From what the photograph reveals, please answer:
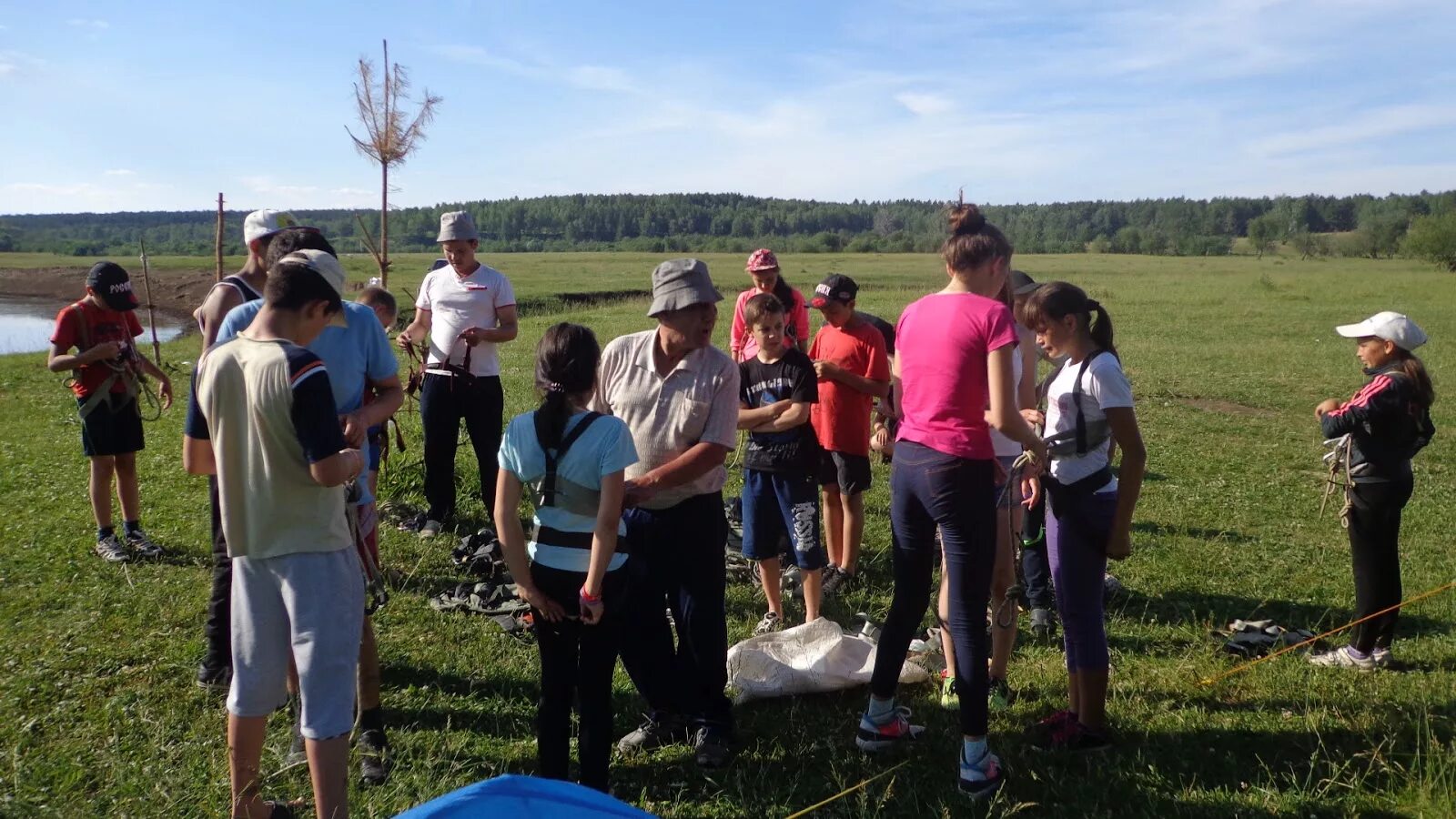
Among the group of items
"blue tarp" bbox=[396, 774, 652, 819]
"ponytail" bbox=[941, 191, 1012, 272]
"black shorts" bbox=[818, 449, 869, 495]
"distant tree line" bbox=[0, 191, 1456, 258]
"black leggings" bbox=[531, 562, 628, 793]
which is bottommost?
"black leggings" bbox=[531, 562, 628, 793]

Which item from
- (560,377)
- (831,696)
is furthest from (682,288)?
(831,696)

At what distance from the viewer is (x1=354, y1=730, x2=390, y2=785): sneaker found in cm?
376

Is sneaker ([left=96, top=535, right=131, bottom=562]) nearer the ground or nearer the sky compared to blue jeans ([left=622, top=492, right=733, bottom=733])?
nearer the ground

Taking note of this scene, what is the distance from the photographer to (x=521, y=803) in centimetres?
173

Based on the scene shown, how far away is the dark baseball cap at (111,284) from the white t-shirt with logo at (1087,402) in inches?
228

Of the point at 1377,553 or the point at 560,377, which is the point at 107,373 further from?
the point at 1377,553

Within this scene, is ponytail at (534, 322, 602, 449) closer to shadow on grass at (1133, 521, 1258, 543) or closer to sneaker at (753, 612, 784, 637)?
sneaker at (753, 612, 784, 637)

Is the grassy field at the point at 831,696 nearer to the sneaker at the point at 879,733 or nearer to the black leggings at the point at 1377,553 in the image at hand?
the sneaker at the point at 879,733

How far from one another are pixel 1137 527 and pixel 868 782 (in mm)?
5133

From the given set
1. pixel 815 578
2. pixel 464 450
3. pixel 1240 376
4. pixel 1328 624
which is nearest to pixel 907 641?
pixel 815 578

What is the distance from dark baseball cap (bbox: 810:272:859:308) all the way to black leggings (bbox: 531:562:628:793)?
2.76m

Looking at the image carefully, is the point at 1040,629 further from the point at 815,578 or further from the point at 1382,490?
the point at 1382,490

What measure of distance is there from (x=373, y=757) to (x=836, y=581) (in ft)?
10.3

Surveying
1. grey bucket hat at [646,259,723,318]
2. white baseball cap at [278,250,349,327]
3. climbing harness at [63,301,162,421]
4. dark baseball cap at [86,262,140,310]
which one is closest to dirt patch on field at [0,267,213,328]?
climbing harness at [63,301,162,421]
